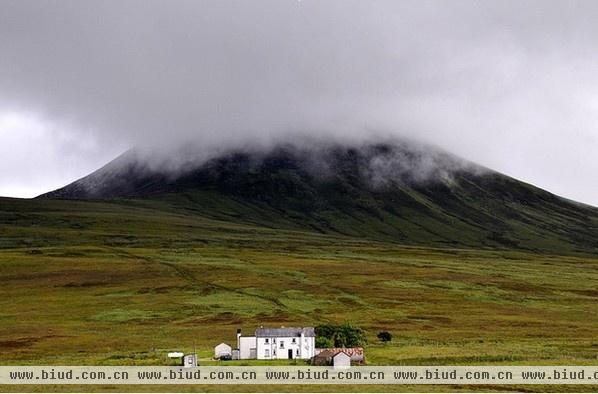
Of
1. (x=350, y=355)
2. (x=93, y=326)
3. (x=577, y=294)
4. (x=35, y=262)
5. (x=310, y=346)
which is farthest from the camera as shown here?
(x=35, y=262)

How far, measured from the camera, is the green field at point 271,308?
96812 mm

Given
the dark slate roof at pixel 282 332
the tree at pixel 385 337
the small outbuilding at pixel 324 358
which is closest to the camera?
the small outbuilding at pixel 324 358

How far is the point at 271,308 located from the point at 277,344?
4487 centimetres

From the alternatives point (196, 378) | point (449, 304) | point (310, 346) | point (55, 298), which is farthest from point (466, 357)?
point (55, 298)

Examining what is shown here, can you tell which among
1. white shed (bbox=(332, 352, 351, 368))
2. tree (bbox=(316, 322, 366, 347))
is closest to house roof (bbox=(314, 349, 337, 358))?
white shed (bbox=(332, 352, 351, 368))

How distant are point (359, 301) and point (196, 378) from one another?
8108cm

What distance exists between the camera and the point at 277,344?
9212cm

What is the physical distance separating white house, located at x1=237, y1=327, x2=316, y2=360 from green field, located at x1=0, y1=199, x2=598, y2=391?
18.3 feet

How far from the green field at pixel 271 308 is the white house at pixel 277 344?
5589 mm

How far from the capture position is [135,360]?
8544 cm

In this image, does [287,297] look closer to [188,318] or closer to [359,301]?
[359,301]

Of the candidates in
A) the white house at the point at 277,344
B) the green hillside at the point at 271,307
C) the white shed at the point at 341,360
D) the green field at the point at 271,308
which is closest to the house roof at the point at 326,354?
the white shed at the point at 341,360

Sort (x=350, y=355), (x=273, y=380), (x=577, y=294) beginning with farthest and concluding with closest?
1. (x=577, y=294)
2. (x=350, y=355)
3. (x=273, y=380)

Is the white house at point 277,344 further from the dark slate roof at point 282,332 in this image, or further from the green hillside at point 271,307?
the green hillside at point 271,307
